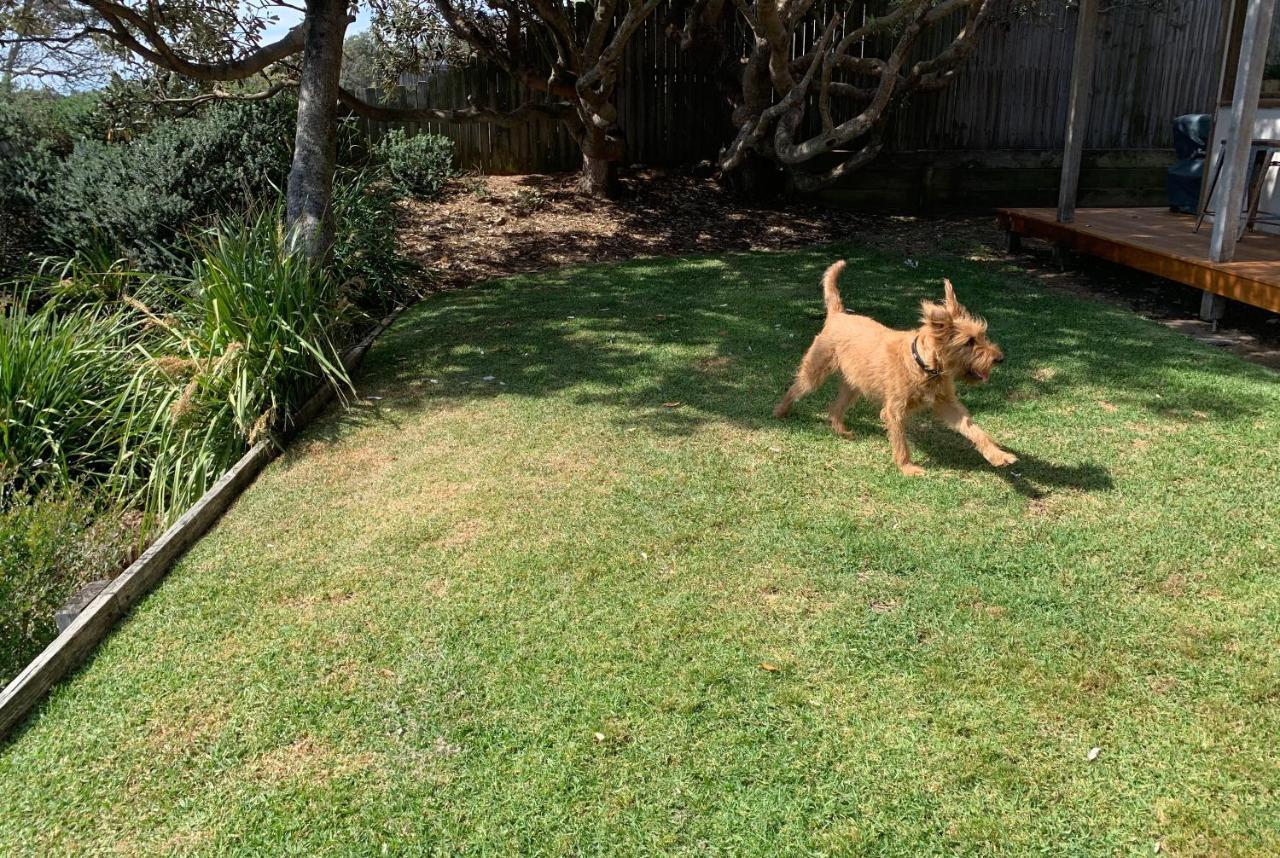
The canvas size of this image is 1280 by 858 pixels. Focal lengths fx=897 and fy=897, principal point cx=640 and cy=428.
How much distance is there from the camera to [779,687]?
10.7ft

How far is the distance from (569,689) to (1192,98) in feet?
49.4

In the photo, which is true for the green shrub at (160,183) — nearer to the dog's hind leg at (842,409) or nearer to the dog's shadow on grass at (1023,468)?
the dog's hind leg at (842,409)

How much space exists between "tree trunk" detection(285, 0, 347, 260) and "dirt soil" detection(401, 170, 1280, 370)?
220 centimetres

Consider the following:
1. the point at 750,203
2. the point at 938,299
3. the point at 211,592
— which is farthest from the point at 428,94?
the point at 211,592

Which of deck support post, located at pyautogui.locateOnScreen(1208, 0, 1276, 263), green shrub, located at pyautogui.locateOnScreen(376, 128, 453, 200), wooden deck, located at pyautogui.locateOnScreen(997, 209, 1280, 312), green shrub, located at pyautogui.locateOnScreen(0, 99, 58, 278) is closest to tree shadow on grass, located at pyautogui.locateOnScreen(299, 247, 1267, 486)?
wooden deck, located at pyautogui.locateOnScreen(997, 209, 1280, 312)

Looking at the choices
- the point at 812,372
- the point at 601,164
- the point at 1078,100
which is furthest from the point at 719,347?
the point at 601,164

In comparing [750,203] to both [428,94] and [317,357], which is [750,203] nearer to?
[428,94]

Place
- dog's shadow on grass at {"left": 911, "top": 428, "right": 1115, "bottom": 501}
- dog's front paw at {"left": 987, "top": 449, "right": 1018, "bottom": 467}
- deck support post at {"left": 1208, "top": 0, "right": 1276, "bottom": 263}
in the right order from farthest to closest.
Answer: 1. deck support post at {"left": 1208, "top": 0, "right": 1276, "bottom": 263}
2. dog's shadow on grass at {"left": 911, "top": 428, "right": 1115, "bottom": 501}
3. dog's front paw at {"left": 987, "top": 449, "right": 1018, "bottom": 467}

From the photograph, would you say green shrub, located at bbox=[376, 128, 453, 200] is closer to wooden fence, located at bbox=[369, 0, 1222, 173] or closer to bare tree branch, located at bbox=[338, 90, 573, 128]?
bare tree branch, located at bbox=[338, 90, 573, 128]

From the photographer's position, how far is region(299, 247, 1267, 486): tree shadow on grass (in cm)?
595

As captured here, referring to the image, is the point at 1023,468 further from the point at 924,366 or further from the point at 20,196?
the point at 20,196

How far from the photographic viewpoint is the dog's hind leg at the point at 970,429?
4.39 metres

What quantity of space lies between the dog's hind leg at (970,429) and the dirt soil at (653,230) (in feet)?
17.3

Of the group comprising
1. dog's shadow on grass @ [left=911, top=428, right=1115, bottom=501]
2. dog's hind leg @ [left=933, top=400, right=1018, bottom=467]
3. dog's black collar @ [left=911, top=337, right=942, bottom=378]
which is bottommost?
dog's shadow on grass @ [left=911, top=428, right=1115, bottom=501]
